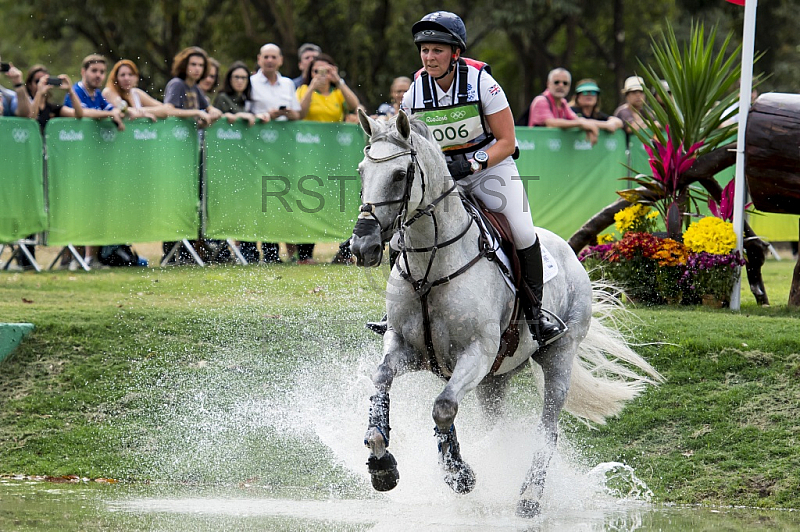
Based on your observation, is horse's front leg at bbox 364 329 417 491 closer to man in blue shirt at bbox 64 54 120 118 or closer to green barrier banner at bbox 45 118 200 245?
green barrier banner at bbox 45 118 200 245

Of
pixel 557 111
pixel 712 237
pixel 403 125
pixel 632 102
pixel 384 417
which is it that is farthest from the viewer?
pixel 632 102

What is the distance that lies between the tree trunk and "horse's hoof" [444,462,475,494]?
17.3ft

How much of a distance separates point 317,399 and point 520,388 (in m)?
1.72

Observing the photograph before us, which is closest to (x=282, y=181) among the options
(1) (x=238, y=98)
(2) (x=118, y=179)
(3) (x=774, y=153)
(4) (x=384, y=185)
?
(1) (x=238, y=98)

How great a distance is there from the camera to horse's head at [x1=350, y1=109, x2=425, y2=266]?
4.99 metres

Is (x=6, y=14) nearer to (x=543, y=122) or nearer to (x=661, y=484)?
(x=543, y=122)

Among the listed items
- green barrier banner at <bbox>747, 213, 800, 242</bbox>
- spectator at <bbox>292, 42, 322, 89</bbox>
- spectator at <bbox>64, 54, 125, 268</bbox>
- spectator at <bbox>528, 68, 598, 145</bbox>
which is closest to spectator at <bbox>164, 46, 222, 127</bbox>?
spectator at <bbox>64, 54, 125, 268</bbox>

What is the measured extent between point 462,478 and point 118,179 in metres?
6.71

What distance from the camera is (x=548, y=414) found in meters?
6.81

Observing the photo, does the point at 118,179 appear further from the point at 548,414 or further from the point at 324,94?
the point at 548,414

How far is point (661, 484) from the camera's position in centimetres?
705

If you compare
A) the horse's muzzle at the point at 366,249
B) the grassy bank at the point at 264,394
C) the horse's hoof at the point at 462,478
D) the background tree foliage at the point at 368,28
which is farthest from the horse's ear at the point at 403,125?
the background tree foliage at the point at 368,28

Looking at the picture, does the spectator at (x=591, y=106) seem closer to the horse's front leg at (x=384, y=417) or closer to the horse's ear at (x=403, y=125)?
the horse's front leg at (x=384, y=417)

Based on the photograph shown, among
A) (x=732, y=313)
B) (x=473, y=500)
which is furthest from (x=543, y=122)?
(x=473, y=500)
